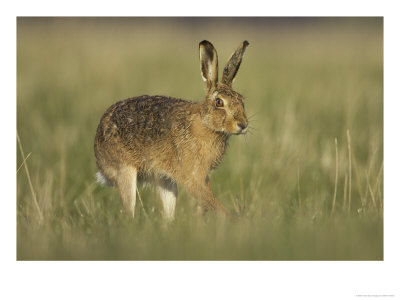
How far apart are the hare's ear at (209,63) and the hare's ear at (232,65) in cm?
11

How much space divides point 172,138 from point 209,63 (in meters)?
1.01

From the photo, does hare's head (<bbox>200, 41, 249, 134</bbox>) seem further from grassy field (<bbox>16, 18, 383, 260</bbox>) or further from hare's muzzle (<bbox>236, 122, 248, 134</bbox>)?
grassy field (<bbox>16, 18, 383, 260</bbox>)

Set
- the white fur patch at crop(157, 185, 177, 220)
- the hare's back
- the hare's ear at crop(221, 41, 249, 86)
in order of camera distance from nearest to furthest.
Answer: the hare's ear at crop(221, 41, 249, 86) < the hare's back < the white fur patch at crop(157, 185, 177, 220)

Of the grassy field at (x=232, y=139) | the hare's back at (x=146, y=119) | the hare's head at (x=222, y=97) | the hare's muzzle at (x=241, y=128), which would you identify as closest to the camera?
the grassy field at (x=232, y=139)

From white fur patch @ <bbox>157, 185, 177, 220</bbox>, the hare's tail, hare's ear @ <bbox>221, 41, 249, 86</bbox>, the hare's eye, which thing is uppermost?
hare's ear @ <bbox>221, 41, 249, 86</bbox>

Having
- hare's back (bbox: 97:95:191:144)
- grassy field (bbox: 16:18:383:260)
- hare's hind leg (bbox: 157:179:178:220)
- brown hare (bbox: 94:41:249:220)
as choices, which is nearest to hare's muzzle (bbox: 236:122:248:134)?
brown hare (bbox: 94:41:249:220)

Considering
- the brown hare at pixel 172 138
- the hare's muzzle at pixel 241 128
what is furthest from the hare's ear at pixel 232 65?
the hare's muzzle at pixel 241 128

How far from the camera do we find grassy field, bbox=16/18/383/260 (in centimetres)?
518

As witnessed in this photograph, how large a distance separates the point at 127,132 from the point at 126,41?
6.03 m

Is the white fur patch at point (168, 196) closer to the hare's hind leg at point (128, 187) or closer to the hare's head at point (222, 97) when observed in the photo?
the hare's hind leg at point (128, 187)

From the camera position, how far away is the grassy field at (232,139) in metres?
5.18

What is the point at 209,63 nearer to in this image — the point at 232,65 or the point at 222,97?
the point at 232,65

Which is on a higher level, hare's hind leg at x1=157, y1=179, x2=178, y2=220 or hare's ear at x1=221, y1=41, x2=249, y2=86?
hare's ear at x1=221, y1=41, x2=249, y2=86

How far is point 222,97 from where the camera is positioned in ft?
19.6
